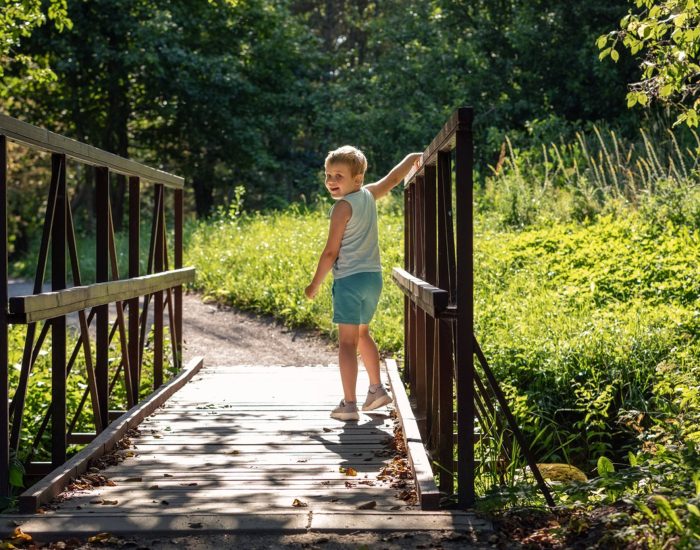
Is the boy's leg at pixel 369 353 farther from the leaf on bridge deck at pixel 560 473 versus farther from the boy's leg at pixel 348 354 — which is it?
the leaf on bridge deck at pixel 560 473

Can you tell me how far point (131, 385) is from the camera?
673 centimetres

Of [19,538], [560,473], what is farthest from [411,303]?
[19,538]

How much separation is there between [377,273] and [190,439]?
1.58 metres

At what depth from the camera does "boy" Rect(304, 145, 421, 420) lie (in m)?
6.25

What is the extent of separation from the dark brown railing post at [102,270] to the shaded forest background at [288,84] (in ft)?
44.9

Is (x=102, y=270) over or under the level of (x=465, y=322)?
over

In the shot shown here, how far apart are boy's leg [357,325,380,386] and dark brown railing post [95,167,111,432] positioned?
5.30ft

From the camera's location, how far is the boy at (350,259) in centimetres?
625

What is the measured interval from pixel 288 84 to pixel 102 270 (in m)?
20.5

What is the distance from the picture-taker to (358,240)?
20.7 ft

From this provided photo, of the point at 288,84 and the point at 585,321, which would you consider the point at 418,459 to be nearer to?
the point at 585,321

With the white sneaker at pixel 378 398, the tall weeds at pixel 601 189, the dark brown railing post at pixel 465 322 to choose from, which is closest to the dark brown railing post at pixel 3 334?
the dark brown railing post at pixel 465 322

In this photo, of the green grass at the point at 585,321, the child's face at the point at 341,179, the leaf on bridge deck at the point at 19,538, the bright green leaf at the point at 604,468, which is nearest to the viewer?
the leaf on bridge deck at the point at 19,538

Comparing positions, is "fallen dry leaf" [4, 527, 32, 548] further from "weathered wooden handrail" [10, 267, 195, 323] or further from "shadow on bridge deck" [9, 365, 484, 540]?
"weathered wooden handrail" [10, 267, 195, 323]
